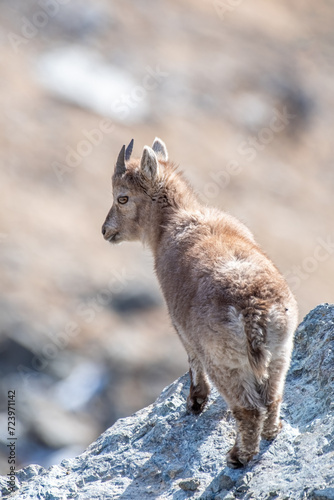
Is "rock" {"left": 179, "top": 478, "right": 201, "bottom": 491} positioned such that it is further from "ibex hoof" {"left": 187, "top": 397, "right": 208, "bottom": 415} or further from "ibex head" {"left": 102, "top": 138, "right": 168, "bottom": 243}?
"ibex head" {"left": 102, "top": 138, "right": 168, "bottom": 243}

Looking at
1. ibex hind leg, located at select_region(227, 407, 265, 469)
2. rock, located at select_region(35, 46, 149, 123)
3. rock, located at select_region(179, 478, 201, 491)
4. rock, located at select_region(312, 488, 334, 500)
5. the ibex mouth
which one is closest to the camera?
rock, located at select_region(312, 488, 334, 500)

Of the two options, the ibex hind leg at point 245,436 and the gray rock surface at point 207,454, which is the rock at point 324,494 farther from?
the ibex hind leg at point 245,436

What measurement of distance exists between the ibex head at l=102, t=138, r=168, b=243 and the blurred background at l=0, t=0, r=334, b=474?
68.2 ft

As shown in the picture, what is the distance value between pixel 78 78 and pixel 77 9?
921 centimetres

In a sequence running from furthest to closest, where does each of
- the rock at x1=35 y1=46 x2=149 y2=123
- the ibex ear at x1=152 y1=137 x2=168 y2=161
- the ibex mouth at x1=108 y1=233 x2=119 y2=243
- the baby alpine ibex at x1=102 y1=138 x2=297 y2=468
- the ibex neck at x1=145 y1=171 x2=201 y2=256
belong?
the rock at x1=35 y1=46 x2=149 y2=123, the ibex ear at x1=152 y1=137 x2=168 y2=161, the ibex mouth at x1=108 y1=233 x2=119 y2=243, the ibex neck at x1=145 y1=171 x2=201 y2=256, the baby alpine ibex at x1=102 y1=138 x2=297 y2=468

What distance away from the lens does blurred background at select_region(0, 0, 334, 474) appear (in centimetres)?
3969

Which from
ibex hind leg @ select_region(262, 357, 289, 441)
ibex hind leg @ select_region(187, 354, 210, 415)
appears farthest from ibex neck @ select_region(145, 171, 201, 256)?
ibex hind leg @ select_region(262, 357, 289, 441)

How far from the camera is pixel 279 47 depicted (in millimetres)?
67312

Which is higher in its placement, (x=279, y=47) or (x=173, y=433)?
(x=279, y=47)

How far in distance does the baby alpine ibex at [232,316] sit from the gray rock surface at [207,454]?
10.5 inches

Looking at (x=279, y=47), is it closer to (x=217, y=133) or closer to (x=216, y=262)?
(x=217, y=133)

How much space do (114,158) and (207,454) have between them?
141ft

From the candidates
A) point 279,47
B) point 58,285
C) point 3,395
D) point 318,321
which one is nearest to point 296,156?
point 279,47

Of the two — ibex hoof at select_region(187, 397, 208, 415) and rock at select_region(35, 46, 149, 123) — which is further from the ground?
rock at select_region(35, 46, 149, 123)
